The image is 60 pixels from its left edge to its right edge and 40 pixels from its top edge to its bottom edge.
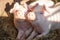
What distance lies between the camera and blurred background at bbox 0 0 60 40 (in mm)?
1350

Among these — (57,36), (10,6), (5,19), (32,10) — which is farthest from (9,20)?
(57,36)

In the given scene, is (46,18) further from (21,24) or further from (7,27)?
(7,27)

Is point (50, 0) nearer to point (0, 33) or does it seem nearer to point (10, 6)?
point (10, 6)

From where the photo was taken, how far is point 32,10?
4.31ft

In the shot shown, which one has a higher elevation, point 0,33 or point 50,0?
point 50,0

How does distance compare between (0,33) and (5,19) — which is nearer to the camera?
(0,33)

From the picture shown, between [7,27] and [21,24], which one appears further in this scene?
[7,27]

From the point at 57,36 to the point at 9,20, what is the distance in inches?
15.2

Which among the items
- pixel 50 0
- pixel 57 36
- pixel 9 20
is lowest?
pixel 57 36

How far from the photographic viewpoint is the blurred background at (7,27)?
1.35 meters

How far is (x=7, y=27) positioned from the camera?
145cm

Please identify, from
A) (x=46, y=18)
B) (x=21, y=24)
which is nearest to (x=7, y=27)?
(x=21, y=24)

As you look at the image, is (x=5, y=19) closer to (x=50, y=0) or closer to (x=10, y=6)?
(x=10, y=6)

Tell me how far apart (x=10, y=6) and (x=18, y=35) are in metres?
0.32
